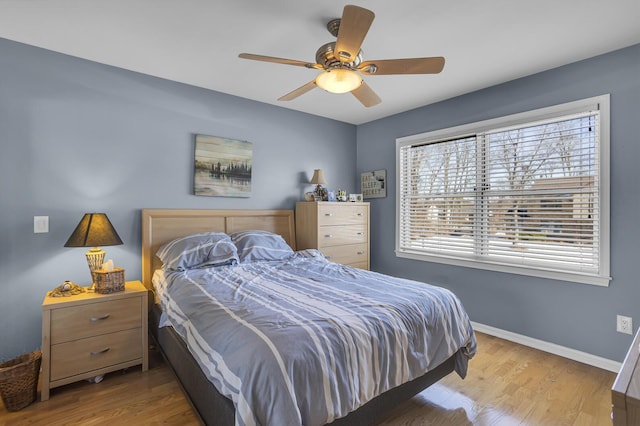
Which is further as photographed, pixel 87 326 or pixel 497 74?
pixel 497 74

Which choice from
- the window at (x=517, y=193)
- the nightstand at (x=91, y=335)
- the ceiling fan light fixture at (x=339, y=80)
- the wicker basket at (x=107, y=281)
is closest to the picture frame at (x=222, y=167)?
the wicker basket at (x=107, y=281)

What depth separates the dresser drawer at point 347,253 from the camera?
11.9 ft

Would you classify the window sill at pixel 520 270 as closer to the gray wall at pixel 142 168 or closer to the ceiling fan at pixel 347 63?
the gray wall at pixel 142 168

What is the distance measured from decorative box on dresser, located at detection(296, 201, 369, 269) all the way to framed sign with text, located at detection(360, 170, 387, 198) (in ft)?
1.21

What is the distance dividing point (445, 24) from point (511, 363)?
2.58 meters

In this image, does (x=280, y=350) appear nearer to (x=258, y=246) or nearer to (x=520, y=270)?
(x=258, y=246)

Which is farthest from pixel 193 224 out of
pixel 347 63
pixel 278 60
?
pixel 347 63

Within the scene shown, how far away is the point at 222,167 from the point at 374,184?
6.67 ft

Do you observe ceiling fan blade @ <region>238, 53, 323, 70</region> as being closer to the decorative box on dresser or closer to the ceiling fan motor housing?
the ceiling fan motor housing

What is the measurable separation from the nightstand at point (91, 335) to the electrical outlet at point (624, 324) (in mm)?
3587

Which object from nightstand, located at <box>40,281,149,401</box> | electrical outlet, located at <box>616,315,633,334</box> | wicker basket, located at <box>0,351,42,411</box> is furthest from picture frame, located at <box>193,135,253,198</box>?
electrical outlet, located at <box>616,315,633,334</box>

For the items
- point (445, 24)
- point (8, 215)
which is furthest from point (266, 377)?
point (8, 215)

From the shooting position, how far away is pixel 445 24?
2027 mm

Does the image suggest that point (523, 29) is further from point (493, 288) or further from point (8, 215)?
point (8, 215)
